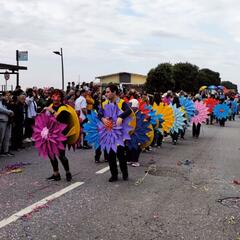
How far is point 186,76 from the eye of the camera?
94.8 meters

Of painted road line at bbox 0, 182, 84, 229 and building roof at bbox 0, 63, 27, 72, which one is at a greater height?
building roof at bbox 0, 63, 27, 72

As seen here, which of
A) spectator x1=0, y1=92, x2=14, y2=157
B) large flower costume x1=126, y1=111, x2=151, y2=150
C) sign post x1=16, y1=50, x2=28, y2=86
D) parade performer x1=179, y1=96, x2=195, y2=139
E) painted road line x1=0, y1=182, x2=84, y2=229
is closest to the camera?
painted road line x1=0, y1=182, x2=84, y2=229

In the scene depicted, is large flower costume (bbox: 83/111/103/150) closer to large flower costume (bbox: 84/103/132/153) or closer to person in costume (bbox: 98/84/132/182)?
large flower costume (bbox: 84/103/132/153)

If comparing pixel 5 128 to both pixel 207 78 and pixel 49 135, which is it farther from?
pixel 207 78

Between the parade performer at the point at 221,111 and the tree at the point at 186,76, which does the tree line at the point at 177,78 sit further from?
the parade performer at the point at 221,111

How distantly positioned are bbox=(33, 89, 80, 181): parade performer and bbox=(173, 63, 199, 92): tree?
85.0 m

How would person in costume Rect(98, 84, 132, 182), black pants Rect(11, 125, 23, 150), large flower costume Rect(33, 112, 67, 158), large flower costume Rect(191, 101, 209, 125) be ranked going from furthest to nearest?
large flower costume Rect(191, 101, 209, 125), black pants Rect(11, 125, 23, 150), person in costume Rect(98, 84, 132, 182), large flower costume Rect(33, 112, 67, 158)

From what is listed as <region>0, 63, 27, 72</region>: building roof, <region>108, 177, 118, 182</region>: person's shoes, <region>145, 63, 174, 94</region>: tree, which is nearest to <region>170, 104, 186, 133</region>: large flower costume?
<region>108, 177, 118, 182</region>: person's shoes

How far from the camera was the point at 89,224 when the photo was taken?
19.5 feet

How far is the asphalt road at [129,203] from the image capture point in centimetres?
567

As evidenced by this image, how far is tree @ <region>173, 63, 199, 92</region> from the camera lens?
307 ft

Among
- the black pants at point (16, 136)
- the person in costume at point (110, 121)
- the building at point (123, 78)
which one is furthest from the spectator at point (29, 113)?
the building at point (123, 78)

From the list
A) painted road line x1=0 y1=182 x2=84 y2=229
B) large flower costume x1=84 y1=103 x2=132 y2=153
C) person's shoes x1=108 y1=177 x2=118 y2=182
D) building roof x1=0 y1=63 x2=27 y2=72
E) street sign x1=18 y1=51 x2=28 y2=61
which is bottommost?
painted road line x1=0 y1=182 x2=84 y2=229

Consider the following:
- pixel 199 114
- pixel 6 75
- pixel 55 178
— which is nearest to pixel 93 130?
pixel 55 178
